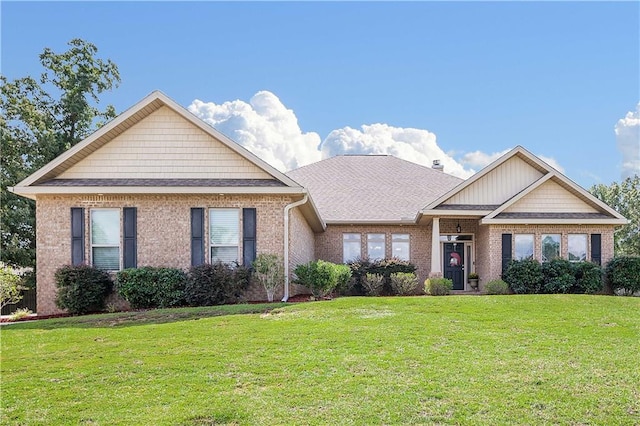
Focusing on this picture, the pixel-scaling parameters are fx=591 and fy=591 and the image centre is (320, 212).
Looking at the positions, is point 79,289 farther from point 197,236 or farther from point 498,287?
point 498,287

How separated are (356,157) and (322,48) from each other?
14.7 m

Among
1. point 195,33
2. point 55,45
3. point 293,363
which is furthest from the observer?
point 55,45

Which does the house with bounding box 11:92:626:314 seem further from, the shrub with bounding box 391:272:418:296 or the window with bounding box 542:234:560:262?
the window with bounding box 542:234:560:262

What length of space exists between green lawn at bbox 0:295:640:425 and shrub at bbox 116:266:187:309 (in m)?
2.85

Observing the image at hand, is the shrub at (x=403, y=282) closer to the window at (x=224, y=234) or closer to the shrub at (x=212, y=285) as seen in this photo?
the window at (x=224, y=234)

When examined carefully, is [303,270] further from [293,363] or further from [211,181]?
[293,363]

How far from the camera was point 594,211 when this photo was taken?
21641mm

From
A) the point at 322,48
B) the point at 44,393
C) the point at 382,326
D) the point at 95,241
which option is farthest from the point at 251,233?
the point at 44,393

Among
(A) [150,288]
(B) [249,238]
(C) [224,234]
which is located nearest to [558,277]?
(B) [249,238]

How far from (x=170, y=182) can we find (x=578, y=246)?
14.7 meters

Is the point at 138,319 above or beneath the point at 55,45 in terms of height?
beneath

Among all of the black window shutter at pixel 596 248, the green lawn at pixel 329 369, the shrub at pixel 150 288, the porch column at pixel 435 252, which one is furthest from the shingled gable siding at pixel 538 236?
the shrub at pixel 150 288

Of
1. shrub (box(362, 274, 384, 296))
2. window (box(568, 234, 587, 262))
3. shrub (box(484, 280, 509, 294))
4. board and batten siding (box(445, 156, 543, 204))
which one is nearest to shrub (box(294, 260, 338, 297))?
shrub (box(362, 274, 384, 296))

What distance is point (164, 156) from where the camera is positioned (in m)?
18.1
